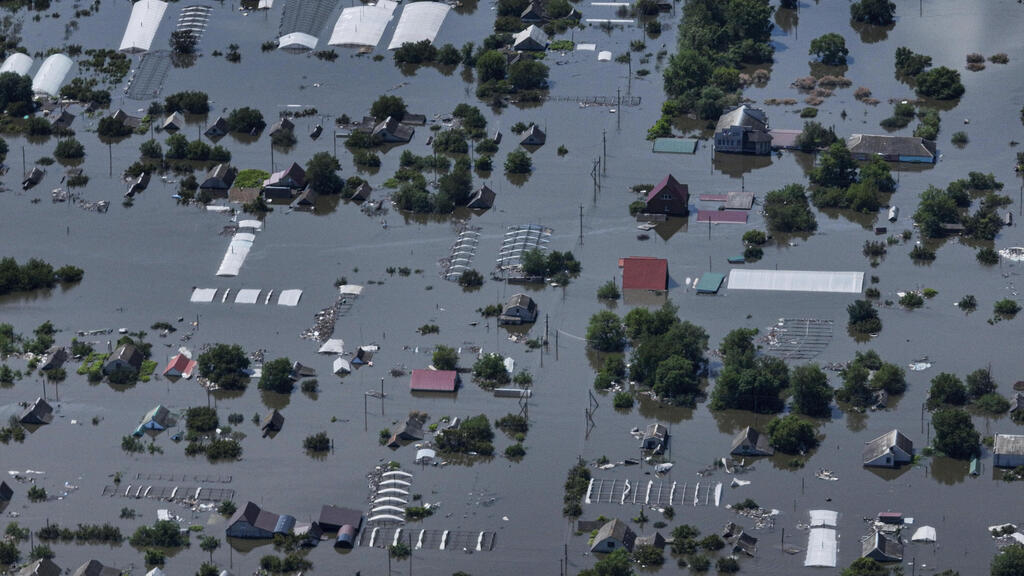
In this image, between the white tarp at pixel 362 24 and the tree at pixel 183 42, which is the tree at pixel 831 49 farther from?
the tree at pixel 183 42

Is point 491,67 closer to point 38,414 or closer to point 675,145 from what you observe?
point 675,145

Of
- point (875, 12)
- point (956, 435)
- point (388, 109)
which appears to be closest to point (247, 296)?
point (388, 109)

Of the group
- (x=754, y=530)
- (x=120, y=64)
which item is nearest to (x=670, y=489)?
(x=754, y=530)

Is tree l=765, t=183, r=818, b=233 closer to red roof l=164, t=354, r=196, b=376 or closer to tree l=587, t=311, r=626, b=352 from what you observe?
tree l=587, t=311, r=626, b=352

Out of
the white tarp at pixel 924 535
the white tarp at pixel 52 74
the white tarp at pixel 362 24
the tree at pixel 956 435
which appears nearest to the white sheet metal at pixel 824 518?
the white tarp at pixel 924 535

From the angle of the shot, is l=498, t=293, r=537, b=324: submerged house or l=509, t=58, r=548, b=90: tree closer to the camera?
l=498, t=293, r=537, b=324: submerged house

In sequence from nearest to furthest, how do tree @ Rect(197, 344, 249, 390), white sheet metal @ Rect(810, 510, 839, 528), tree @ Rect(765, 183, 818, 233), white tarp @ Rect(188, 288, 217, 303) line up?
white sheet metal @ Rect(810, 510, 839, 528), tree @ Rect(197, 344, 249, 390), white tarp @ Rect(188, 288, 217, 303), tree @ Rect(765, 183, 818, 233)

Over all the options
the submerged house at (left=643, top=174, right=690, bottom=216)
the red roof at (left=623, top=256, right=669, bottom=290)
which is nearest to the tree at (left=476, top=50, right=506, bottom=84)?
the submerged house at (left=643, top=174, right=690, bottom=216)
